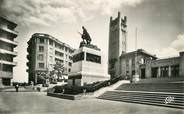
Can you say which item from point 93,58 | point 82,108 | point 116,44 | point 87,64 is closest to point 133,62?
point 116,44

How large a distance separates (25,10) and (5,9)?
98 centimetres

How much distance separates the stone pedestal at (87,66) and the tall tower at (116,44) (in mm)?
26092

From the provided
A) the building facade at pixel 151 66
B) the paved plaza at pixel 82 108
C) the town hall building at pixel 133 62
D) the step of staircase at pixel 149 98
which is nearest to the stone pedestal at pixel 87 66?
the step of staircase at pixel 149 98

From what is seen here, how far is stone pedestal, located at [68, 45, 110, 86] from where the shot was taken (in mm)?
19812

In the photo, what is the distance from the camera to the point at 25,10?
10.9m

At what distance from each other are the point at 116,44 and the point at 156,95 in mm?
37621

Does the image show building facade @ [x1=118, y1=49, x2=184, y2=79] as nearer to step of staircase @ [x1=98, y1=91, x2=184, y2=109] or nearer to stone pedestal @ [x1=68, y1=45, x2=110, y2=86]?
stone pedestal @ [x1=68, y1=45, x2=110, y2=86]

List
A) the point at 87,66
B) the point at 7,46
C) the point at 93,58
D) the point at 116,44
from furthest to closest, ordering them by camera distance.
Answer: the point at 116,44 < the point at 7,46 < the point at 93,58 < the point at 87,66

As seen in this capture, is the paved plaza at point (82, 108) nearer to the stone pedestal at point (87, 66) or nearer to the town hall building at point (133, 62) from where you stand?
the stone pedestal at point (87, 66)

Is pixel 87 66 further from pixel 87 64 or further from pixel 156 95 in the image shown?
pixel 156 95

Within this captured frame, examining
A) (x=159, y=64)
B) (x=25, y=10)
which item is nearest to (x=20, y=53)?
(x=25, y=10)

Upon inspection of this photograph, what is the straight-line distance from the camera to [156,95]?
40.9 feet

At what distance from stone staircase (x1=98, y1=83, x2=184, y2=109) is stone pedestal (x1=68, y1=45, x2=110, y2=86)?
3.48 m

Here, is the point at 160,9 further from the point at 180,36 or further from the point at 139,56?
the point at 139,56
